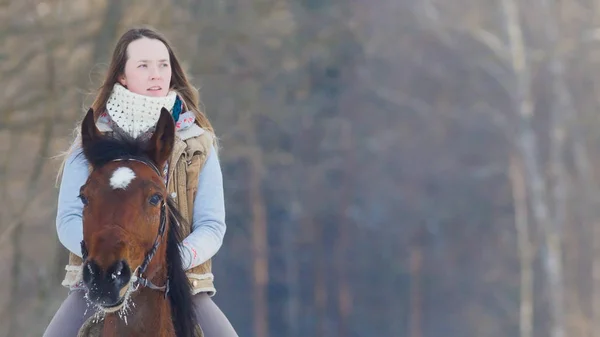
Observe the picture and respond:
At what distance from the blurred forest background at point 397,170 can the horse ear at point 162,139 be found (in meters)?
16.0

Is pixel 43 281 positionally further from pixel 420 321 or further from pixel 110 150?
pixel 420 321

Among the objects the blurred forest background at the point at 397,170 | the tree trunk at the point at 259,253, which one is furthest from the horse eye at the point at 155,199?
the tree trunk at the point at 259,253

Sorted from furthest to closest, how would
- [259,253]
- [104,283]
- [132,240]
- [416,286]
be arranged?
[416,286], [259,253], [132,240], [104,283]

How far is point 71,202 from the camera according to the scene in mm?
5457

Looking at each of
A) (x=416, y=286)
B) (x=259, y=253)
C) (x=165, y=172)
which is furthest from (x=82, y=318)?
(x=416, y=286)

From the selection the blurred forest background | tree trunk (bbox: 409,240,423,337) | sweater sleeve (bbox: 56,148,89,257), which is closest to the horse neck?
sweater sleeve (bbox: 56,148,89,257)

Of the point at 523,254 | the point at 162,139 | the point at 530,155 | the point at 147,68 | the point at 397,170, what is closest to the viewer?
the point at 162,139

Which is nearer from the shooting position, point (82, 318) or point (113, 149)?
point (113, 149)

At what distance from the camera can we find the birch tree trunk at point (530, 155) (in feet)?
95.6

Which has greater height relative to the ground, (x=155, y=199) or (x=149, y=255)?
(x=155, y=199)

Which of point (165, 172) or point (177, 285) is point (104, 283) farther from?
point (165, 172)

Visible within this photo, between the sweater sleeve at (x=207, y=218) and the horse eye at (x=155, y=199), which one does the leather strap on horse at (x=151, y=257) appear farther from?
the sweater sleeve at (x=207, y=218)

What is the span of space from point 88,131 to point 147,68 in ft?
2.85

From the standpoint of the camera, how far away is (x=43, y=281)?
19578 millimetres
